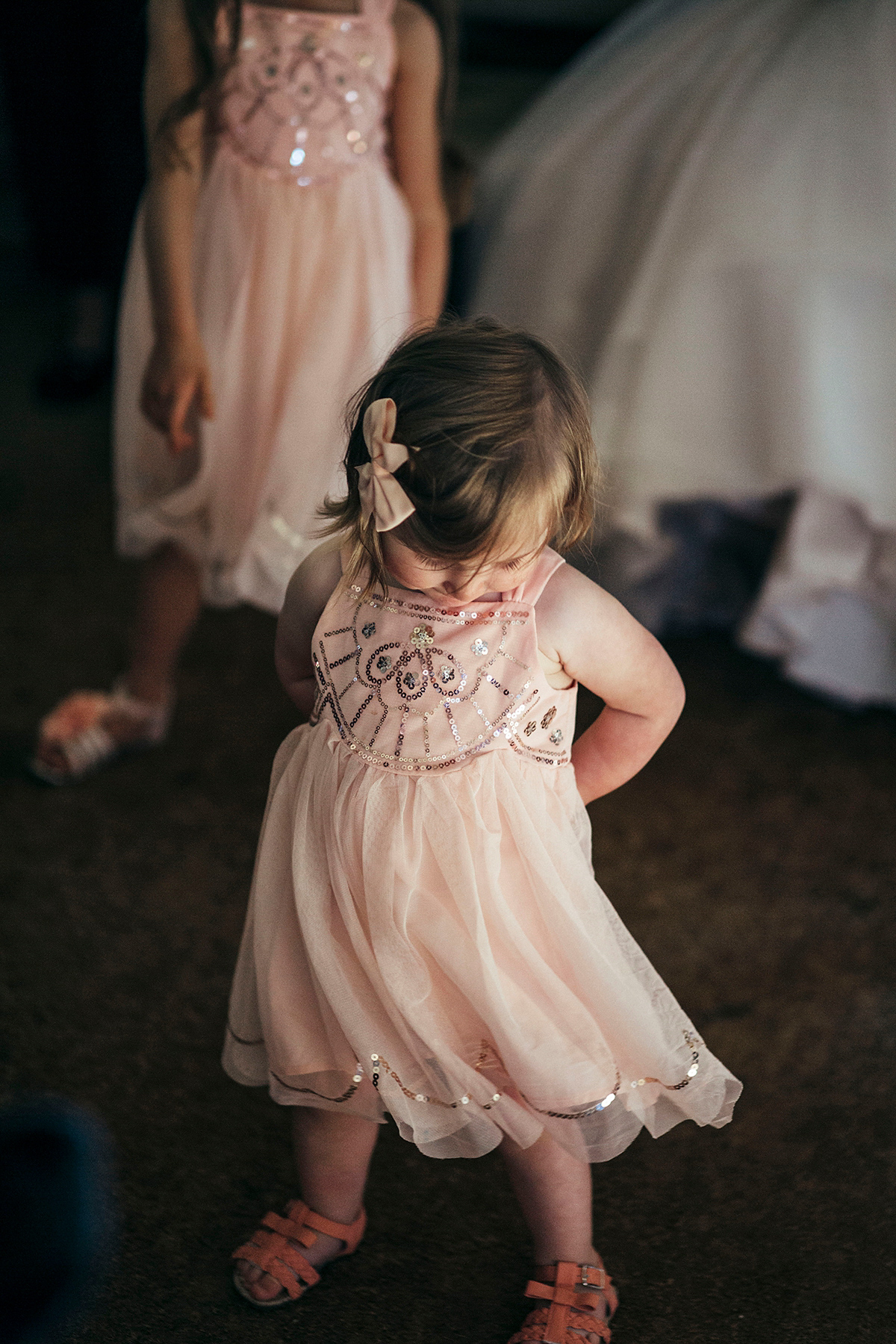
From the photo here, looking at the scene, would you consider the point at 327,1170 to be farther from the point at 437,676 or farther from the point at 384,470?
the point at 384,470

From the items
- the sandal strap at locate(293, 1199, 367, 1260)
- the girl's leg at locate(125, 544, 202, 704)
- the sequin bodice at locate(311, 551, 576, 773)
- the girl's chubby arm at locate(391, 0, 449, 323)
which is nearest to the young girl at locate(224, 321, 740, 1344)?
the sequin bodice at locate(311, 551, 576, 773)

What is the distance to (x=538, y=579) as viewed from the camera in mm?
744

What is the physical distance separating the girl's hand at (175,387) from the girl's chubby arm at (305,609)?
360 mm

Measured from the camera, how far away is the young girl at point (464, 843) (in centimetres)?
72

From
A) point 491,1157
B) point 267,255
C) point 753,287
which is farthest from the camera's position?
point 753,287

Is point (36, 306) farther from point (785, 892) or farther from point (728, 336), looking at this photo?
point (785, 892)

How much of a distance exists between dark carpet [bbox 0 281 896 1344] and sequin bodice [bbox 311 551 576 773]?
0.46 m

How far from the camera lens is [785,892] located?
4.22ft

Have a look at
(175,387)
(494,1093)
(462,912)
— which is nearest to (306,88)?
(175,387)

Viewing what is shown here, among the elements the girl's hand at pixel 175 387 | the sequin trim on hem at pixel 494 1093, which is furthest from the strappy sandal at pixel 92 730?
the sequin trim on hem at pixel 494 1093

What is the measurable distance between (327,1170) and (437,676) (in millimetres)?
424

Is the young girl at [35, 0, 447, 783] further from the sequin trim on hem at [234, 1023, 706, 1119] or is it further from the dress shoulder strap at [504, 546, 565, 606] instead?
the sequin trim on hem at [234, 1023, 706, 1119]

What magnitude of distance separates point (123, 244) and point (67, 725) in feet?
3.67

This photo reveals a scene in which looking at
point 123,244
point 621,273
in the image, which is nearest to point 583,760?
point 621,273
